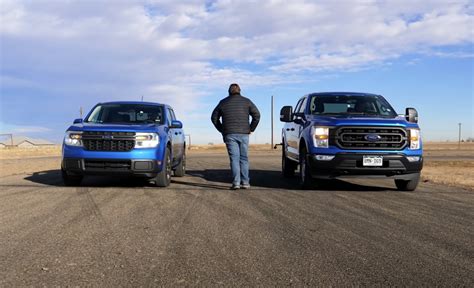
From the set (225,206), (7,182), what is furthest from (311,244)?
(7,182)

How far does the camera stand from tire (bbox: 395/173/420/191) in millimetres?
9203

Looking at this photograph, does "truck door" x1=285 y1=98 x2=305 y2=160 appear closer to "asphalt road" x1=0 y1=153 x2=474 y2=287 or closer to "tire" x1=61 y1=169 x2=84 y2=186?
"asphalt road" x1=0 y1=153 x2=474 y2=287

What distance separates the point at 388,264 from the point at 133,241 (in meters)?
2.50

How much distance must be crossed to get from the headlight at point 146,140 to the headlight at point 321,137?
10.1ft

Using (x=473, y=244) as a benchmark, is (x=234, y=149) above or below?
above

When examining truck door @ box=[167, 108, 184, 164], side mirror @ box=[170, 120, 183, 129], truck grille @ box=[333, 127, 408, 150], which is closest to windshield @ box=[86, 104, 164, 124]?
side mirror @ box=[170, 120, 183, 129]

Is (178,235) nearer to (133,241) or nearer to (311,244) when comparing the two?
(133,241)

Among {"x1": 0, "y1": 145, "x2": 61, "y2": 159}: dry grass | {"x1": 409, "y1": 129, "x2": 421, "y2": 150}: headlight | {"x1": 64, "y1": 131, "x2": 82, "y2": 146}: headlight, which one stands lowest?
{"x1": 0, "y1": 145, "x2": 61, "y2": 159}: dry grass

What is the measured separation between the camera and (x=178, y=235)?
5.18m

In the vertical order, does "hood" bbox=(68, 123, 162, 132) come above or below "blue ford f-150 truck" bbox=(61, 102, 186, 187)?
above

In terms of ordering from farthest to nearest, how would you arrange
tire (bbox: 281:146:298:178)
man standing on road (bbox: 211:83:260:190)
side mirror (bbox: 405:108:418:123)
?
tire (bbox: 281:146:298:178)
side mirror (bbox: 405:108:418:123)
man standing on road (bbox: 211:83:260:190)

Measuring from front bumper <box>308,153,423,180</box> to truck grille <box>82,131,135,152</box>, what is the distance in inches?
139

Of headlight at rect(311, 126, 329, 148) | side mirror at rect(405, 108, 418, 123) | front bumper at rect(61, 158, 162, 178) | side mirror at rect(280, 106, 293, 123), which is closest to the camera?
headlight at rect(311, 126, 329, 148)

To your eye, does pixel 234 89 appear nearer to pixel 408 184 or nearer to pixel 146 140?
pixel 146 140
